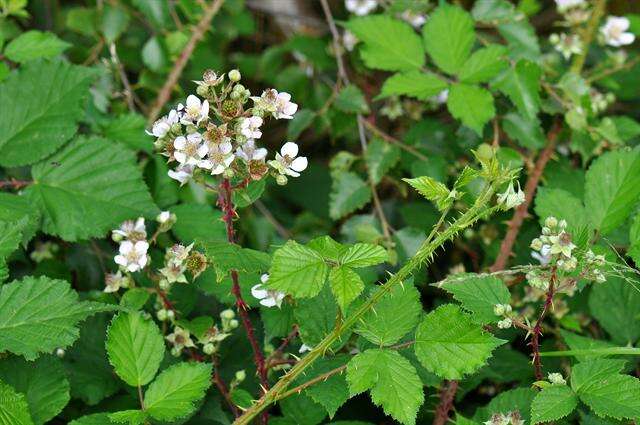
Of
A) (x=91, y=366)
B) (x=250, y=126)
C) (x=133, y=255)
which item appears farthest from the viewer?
(x=91, y=366)

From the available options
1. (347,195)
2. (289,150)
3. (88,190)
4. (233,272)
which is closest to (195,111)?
(289,150)

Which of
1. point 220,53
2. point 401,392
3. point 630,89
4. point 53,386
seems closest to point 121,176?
point 53,386

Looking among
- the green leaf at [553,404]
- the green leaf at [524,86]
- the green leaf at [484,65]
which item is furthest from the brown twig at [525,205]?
the green leaf at [553,404]

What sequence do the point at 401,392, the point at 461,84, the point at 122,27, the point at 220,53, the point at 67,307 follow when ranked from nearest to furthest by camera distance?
the point at 401,392 → the point at 67,307 → the point at 461,84 → the point at 122,27 → the point at 220,53

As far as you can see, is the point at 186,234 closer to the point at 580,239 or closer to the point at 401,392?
the point at 401,392

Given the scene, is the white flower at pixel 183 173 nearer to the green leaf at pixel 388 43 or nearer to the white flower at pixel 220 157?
the white flower at pixel 220 157

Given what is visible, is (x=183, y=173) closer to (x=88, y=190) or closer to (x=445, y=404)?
(x=88, y=190)

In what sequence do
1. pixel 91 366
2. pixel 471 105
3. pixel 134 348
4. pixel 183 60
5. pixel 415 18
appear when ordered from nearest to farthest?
pixel 134 348 → pixel 91 366 → pixel 471 105 → pixel 183 60 → pixel 415 18
